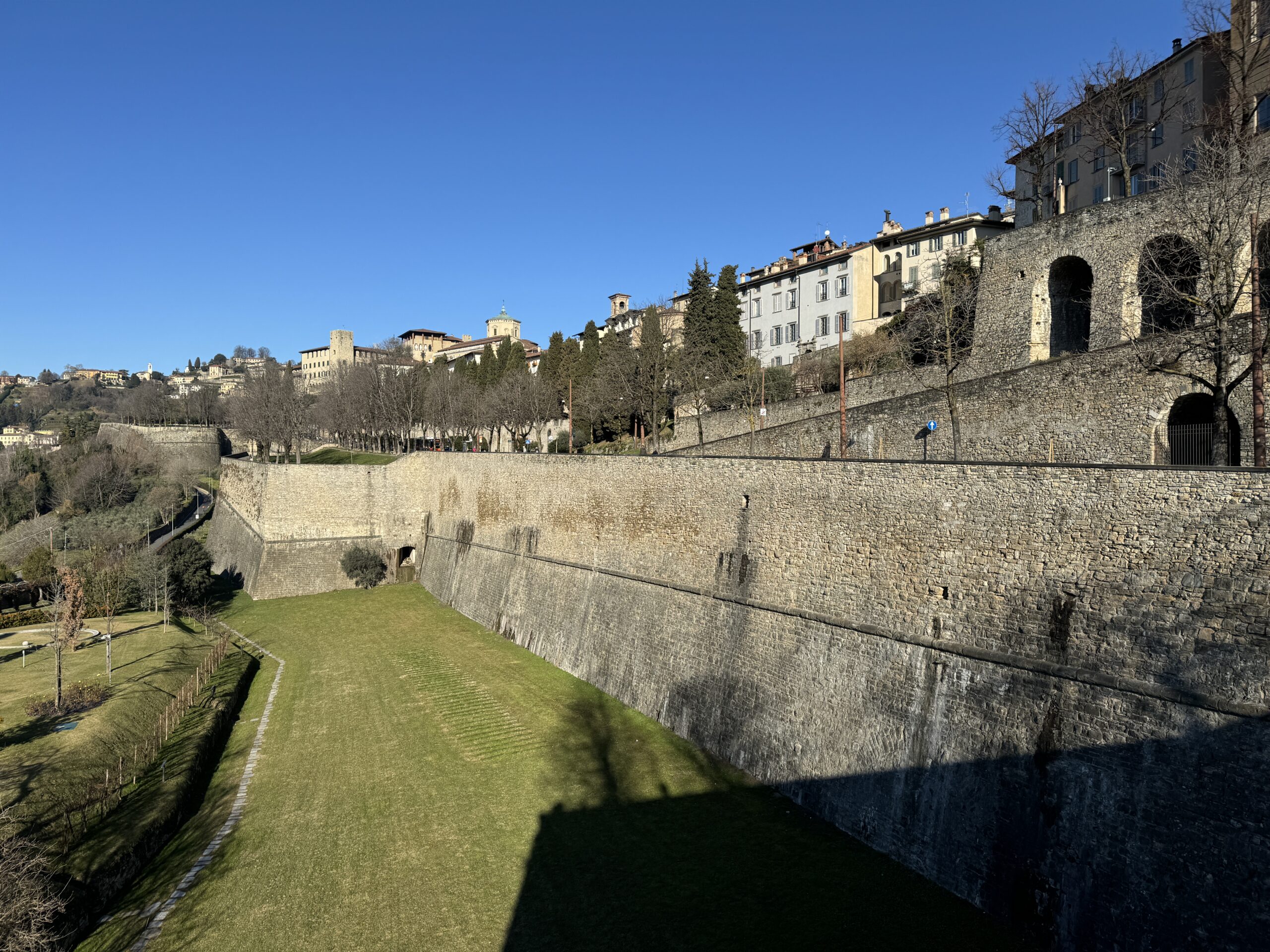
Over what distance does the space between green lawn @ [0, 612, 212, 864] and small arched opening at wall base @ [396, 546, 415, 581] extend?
10214 mm

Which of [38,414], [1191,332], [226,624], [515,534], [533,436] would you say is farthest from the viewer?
[38,414]

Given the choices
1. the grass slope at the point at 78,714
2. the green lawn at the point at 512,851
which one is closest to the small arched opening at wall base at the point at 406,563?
the grass slope at the point at 78,714

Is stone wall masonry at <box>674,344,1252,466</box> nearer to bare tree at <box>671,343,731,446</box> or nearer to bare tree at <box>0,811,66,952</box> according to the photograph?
bare tree at <box>0,811,66,952</box>

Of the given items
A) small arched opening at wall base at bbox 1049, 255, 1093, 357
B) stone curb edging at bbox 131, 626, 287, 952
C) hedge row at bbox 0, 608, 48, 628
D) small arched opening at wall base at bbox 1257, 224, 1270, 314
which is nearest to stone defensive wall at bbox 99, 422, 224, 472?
hedge row at bbox 0, 608, 48, 628

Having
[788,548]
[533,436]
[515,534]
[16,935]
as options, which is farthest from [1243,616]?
[533,436]

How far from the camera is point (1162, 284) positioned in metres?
19.2

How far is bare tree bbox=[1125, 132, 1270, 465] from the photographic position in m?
14.7

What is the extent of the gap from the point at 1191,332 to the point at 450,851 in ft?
59.4

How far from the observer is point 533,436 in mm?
57969

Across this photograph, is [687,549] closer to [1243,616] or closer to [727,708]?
[727,708]

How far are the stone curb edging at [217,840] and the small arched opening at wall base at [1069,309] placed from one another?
25.1 meters

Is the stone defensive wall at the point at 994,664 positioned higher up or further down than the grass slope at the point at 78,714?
higher up

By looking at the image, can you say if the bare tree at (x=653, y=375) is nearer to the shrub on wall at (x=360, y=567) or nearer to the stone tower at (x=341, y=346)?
the shrub on wall at (x=360, y=567)

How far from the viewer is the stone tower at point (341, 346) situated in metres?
124
